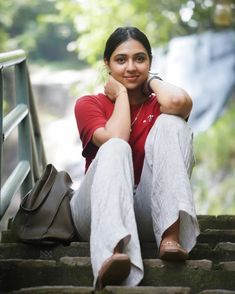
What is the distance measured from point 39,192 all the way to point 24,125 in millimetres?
937

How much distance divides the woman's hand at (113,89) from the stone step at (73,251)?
0.71m

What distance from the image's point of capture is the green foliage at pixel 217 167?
33.4ft

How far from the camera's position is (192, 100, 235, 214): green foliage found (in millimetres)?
10172

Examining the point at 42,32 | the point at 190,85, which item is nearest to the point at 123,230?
the point at 190,85

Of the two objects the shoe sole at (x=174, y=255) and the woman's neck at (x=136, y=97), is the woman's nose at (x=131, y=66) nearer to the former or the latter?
the woman's neck at (x=136, y=97)

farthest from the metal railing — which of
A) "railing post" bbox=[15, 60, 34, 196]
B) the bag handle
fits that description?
the bag handle

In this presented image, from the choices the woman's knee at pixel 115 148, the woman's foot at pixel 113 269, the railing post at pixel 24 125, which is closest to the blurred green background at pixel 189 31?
the railing post at pixel 24 125

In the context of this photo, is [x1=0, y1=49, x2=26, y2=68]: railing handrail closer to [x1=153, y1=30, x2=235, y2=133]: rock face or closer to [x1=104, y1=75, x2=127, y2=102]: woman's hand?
[x1=104, y1=75, x2=127, y2=102]: woman's hand

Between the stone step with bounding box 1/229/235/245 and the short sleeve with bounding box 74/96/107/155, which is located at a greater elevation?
the short sleeve with bounding box 74/96/107/155

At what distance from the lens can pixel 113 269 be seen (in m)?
2.17

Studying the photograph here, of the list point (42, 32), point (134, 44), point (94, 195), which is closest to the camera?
point (94, 195)

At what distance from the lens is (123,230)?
87.7 inches

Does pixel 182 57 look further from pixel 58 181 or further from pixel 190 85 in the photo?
pixel 58 181

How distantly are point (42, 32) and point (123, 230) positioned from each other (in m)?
21.7
